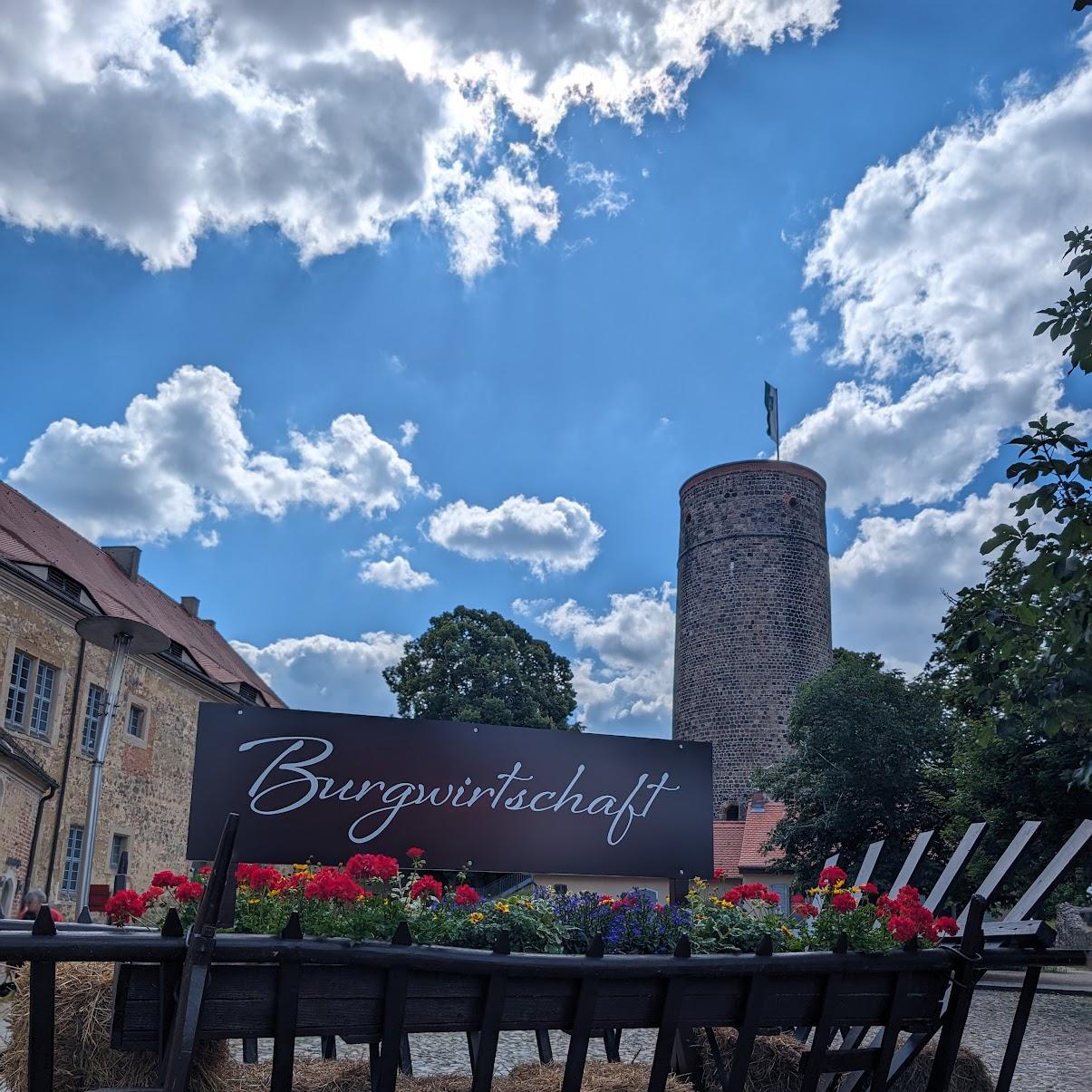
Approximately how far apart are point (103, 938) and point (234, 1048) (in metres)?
5.36

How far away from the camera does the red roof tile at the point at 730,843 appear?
33.4m

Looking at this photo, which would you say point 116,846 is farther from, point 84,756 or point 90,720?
point 90,720

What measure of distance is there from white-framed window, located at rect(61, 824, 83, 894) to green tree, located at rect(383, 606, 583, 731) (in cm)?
1546

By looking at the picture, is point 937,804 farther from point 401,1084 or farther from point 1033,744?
point 401,1084

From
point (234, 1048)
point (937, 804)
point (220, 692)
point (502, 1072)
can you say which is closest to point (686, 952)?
point (502, 1072)

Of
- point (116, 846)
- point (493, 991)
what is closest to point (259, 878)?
point (493, 991)

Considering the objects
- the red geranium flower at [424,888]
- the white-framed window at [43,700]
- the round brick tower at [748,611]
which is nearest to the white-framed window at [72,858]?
the white-framed window at [43,700]

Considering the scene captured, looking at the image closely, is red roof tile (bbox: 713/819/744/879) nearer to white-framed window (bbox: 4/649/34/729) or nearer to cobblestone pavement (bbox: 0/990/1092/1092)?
cobblestone pavement (bbox: 0/990/1092/1092)

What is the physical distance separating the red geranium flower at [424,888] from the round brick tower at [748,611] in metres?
32.8

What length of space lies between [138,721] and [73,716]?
3122mm

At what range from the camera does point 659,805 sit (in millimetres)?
7109

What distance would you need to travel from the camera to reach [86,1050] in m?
4.66

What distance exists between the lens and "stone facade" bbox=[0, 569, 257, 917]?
19.1 m

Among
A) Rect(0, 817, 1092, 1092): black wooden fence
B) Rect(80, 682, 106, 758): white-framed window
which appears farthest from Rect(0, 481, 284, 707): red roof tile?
Rect(0, 817, 1092, 1092): black wooden fence
